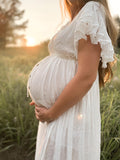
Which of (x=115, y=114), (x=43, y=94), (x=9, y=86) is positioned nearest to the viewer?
(x=43, y=94)

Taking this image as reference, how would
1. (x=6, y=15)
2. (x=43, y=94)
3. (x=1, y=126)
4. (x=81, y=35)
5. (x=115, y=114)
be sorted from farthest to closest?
(x=6, y=15), (x=1, y=126), (x=115, y=114), (x=43, y=94), (x=81, y=35)

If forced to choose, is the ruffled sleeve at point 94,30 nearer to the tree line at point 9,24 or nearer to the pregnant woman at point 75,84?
the pregnant woman at point 75,84

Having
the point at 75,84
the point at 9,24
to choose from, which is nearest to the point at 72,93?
the point at 75,84

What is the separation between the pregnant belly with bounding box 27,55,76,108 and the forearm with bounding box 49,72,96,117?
91 millimetres

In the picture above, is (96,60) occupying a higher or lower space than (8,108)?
higher

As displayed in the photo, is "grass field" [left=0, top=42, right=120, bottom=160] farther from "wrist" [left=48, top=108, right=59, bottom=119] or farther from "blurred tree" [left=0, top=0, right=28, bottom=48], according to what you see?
"blurred tree" [left=0, top=0, right=28, bottom=48]

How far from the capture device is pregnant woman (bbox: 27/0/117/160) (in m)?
0.96

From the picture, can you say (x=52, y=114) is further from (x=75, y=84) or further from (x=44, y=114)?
(x=75, y=84)

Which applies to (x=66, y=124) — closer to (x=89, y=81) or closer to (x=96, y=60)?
(x=89, y=81)

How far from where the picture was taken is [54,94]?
112 centimetres

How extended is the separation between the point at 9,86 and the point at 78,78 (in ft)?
8.04

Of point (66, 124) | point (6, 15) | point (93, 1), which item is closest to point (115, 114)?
point (66, 124)

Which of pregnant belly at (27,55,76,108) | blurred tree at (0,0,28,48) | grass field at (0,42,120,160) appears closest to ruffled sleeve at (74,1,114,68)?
pregnant belly at (27,55,76,108)

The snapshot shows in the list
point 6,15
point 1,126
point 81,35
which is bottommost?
point 1,126
